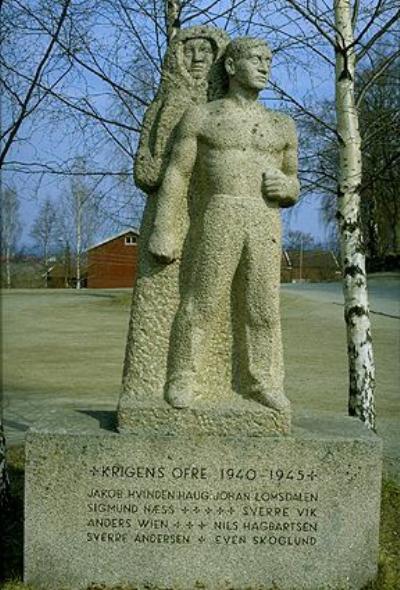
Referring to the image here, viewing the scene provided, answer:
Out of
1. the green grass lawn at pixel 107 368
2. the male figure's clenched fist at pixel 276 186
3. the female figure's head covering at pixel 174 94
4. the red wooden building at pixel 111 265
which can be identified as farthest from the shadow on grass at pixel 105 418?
the red wooden building at pixel 111 265

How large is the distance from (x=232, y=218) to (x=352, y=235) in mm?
2355

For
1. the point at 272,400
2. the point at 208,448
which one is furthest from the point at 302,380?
the point at 208,448

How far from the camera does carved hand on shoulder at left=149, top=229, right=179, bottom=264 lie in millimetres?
3877

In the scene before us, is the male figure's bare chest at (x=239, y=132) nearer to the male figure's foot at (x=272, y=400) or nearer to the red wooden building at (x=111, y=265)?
the male figure's foot at (x=272, y=400)

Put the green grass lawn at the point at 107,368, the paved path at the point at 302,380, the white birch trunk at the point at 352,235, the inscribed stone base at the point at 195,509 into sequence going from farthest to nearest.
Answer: the paved path at the point at 302,380
the white birch trunk at the point at 352,235
the green grass lawn at the point at 107,368
the inscribed stone base at the point at 195,509

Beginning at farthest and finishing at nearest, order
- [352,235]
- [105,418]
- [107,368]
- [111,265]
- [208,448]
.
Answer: [111,265] → [107,368] → [352,235] → [105,418] → [208,448]

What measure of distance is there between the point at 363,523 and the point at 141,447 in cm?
117

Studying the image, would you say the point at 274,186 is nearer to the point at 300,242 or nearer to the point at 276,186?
the point at 276,186

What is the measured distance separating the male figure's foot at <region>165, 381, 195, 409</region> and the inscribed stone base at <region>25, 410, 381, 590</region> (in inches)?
6.4

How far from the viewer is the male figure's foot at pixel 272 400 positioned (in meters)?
3.89

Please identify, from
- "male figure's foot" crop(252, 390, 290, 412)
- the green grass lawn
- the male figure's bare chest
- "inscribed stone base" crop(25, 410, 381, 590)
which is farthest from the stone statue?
the green grass lawn

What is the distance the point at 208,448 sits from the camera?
150 inches

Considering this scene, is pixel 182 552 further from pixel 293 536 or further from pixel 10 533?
pixel 10 533

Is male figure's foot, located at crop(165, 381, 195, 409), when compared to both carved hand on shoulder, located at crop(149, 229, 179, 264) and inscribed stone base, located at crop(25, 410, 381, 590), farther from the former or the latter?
carved hand on shoulder, located at crop(149, 229, 179, 264)
